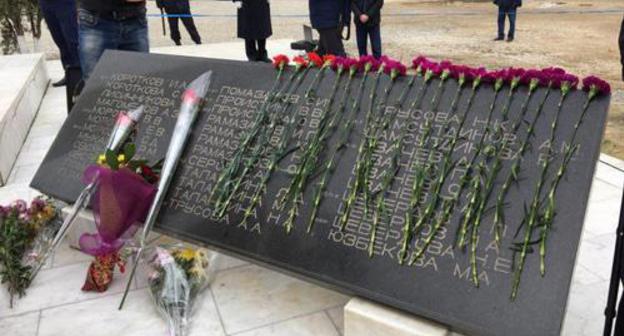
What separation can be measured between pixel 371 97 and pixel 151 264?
1.16 metres

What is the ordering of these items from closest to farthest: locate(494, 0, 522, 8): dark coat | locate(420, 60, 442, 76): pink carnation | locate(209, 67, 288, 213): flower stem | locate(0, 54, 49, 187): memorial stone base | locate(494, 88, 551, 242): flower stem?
locate(494, 88, 551, 242): flower stem
locate(420, 60, 442, 76): pink carnation
locate(209, 67, 288, 213): flower stem
locate(0, 54, 49, 187): memorial stone base
locate(494, 0, 522, 8): dark coat

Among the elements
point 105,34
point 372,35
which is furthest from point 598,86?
point 372,35

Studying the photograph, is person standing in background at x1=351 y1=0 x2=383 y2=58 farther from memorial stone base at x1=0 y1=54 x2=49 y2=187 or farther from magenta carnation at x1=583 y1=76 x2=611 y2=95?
magenta carnation at x1=583 y1=76 x2=611 y2=95

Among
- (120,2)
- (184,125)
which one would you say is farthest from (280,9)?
(184,125)

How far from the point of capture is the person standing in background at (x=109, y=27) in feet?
10.6

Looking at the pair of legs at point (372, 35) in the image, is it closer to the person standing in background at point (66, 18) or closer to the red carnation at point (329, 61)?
the person standing in background at point (66, 18)

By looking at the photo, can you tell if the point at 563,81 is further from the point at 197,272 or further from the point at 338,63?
the point at 197,272

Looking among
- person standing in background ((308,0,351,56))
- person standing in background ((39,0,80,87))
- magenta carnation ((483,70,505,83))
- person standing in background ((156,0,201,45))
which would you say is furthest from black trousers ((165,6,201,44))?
magenta carnation ((483,70,505,83))

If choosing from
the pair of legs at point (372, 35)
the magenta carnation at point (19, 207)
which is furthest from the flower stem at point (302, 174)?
the pair of legs at point (372, 35)

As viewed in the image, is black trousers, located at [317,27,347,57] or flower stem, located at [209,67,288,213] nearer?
flower stem, located at [209,67,288,213]

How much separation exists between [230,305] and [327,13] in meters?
3.54

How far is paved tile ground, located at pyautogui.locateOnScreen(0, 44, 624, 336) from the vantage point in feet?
7.11

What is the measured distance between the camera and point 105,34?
11.0 ft

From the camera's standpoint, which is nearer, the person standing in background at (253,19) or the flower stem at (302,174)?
the flower stem at (302,174)
